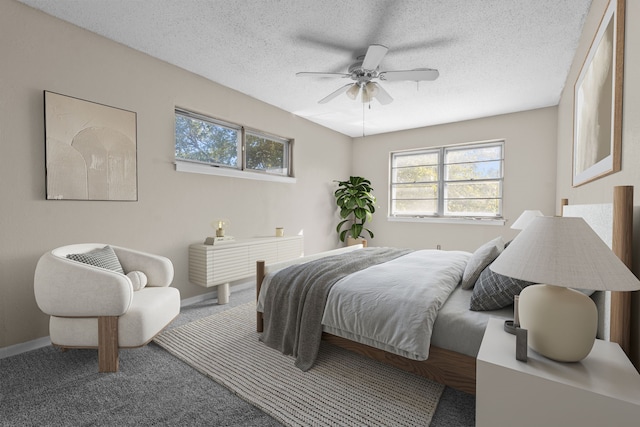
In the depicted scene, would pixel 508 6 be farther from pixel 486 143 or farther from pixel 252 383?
pixel 252 383

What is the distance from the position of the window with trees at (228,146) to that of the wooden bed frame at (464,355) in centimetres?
179

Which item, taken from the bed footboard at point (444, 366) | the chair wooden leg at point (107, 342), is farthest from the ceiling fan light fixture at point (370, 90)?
the chair wooden leg at point (107, 342)

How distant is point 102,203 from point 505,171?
5.32m

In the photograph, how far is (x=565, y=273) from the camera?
2.84 ft

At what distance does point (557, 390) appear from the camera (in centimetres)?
88

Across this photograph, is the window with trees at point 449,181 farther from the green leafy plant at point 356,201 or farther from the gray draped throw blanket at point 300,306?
the gray draped throw blanket at point 300,306

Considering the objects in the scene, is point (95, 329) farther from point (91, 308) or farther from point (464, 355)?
point (464, 355)

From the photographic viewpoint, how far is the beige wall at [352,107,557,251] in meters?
4.16

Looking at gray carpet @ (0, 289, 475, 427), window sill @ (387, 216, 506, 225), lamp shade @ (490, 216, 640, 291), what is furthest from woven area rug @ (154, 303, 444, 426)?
window sill @ (387, 216, 506, 225)

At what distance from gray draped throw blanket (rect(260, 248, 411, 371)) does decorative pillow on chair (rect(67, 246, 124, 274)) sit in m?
1.23

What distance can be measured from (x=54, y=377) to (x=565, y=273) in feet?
9.19

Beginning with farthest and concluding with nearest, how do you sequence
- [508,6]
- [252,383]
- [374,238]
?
[374,238] < [508,6] < [252,383]

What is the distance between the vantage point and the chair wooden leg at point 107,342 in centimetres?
187

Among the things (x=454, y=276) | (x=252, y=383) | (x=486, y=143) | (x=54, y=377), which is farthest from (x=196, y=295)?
(x=486, y=143)
